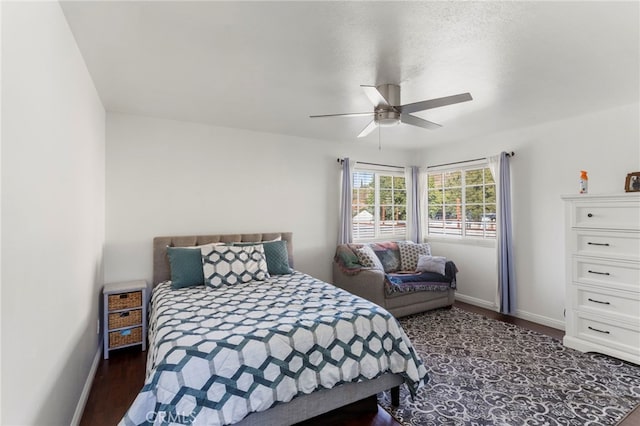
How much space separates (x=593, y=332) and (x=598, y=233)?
0.98 m

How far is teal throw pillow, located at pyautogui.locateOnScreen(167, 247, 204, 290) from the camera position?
3.04 meters

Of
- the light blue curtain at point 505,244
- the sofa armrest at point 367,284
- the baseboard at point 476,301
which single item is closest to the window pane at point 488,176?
the light blue curtain at point 505,244

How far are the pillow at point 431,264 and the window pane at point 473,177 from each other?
4.30 ft

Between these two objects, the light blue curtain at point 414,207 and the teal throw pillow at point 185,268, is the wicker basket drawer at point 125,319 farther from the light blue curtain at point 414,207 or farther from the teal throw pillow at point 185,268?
the light blue curtain at point 414,207

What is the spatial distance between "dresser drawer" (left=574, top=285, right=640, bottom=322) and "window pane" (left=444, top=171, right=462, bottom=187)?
2225 mm

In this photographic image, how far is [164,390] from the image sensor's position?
60.7 inches

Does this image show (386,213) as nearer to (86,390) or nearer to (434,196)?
(434,196)

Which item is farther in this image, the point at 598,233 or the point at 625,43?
the point at 598,233

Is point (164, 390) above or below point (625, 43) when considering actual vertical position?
below

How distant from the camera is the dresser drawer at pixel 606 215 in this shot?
2.81 meters

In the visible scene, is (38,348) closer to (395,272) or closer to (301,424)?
(301,424)

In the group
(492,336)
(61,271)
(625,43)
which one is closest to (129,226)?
(61,271)

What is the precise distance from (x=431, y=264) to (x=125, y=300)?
369 centimetres

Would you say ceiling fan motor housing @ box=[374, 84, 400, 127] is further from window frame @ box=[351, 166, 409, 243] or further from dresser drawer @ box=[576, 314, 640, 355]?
dresser drawer @ box=[576, 314, 640, 355]
